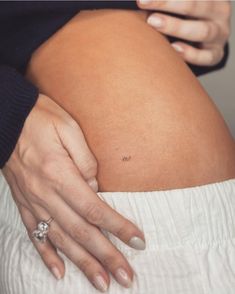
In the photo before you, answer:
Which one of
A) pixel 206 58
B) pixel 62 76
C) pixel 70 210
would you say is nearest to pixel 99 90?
pixel 62 76

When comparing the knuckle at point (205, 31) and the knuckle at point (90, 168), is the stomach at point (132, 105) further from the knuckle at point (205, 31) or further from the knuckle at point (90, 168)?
the knuckle at point (205, 31)

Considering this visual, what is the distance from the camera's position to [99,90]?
0.54 meters

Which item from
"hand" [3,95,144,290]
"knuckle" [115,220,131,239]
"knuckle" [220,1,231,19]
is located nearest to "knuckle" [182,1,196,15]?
"knuckle" [220,1,231,19]

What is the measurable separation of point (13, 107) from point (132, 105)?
0.16 metres

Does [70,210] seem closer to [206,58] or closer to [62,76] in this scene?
[62,76]

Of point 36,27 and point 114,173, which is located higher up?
point 36,27

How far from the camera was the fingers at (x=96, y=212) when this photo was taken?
0.48m

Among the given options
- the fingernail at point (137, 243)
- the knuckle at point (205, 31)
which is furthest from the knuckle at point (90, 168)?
the knuckle at point (205, 31)

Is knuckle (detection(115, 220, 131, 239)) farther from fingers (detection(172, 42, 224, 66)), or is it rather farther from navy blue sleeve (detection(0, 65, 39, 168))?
fingers (detection(172, 42, 224, 66))

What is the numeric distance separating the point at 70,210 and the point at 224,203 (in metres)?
0.20

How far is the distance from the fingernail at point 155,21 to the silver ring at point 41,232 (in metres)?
0.35

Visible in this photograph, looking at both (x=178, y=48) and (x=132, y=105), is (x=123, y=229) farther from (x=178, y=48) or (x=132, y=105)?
(x=178, y=48)

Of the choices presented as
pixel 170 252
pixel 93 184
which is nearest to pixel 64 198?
pixel 93 184

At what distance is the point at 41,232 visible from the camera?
52cm
